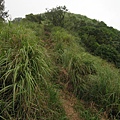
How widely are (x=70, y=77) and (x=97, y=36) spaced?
477cm

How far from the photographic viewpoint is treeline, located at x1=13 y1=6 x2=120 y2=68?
8461 mm

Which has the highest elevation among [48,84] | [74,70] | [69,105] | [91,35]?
[91,35]

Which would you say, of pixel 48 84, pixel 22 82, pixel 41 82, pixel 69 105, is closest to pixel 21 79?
pixel 22 82

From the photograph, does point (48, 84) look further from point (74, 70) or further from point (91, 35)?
Result: point (91, 35)

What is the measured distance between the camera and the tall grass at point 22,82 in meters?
3.34

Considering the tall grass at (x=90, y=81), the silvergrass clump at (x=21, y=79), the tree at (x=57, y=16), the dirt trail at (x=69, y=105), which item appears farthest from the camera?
the tree at (x=57, y=16)

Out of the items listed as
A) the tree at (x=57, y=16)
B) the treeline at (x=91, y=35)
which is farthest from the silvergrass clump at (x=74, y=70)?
the tree at (x=57, y=16)

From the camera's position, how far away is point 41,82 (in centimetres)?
394

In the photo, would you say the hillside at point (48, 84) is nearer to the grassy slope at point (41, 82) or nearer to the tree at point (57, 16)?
the grassy slope at point (41, 82)

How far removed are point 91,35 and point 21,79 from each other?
649cm

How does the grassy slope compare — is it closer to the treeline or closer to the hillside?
the hillside

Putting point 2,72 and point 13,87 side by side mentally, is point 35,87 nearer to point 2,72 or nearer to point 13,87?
point 13,87

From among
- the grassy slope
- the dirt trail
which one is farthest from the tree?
the dirt trail

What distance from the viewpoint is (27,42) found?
13.3 feet
